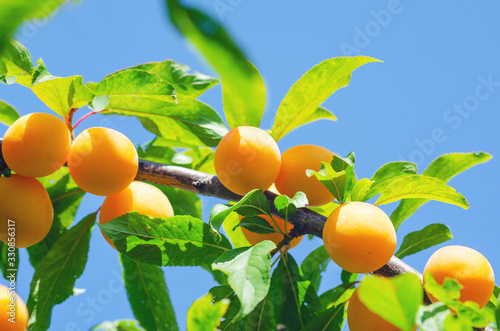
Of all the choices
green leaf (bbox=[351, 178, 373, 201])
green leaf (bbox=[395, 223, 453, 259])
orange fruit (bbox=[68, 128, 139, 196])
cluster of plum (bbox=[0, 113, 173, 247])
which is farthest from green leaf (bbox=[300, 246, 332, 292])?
orange fruit (bbox=[68, 128, 139, 196])

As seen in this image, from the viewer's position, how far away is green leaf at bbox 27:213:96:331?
1612mm

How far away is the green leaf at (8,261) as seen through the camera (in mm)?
1786

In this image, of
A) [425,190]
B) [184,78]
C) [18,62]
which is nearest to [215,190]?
[184,78]

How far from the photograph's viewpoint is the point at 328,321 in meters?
1.42

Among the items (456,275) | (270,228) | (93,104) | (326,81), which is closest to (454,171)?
(456,275)

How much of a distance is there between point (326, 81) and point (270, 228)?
21.4 inches

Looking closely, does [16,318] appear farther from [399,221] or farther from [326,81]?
[399,221]

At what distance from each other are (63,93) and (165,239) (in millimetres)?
607

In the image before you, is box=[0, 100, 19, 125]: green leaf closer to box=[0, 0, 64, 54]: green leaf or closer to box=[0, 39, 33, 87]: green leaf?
box=[0, 39, 33, 87]: green leaf

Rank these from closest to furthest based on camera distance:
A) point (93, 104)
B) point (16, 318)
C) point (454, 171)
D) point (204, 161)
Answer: point (16, 318)
point (93, 104)
point (454, 171)
point (204, 161)

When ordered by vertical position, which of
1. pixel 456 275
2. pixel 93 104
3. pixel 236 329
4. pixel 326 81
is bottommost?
pixel 236 329

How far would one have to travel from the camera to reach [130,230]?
50.0 inches

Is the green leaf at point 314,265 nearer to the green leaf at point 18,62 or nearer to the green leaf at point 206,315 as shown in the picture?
the green leaf at point 206,315

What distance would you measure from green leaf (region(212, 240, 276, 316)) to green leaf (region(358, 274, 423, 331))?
0.37m
